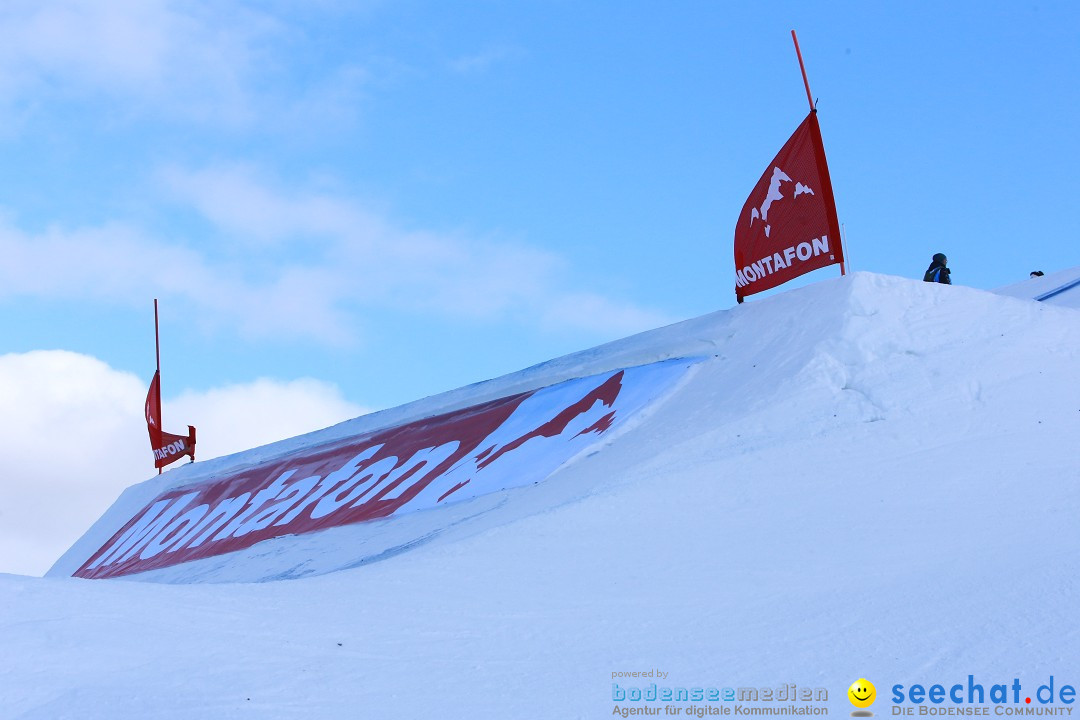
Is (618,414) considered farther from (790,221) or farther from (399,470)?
(399,470)

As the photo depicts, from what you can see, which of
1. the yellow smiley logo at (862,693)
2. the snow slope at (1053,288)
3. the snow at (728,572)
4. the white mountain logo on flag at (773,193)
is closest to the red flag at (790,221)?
the white mountain logo on flag at (773,193)

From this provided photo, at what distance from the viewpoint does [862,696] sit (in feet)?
12.0

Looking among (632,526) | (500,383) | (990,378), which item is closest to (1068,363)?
(990,378)

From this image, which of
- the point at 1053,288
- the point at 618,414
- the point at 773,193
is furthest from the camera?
the point at 1053,288

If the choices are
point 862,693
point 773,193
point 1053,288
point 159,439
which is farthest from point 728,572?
point 159,439

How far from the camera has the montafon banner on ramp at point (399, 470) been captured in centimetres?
848

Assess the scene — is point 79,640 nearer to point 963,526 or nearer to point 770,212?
point 963,526

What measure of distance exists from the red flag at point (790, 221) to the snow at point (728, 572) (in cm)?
60

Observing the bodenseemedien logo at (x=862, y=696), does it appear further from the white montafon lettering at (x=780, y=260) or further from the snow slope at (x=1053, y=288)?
the snow slope at (x=1053, y=288)

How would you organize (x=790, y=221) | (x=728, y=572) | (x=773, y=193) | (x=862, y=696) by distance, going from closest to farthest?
1. (x=862, y=696)
2. (x=728, y=572)
3. (x=790, y=221)
4. (x=773, y=193)

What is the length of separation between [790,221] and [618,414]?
2147mm

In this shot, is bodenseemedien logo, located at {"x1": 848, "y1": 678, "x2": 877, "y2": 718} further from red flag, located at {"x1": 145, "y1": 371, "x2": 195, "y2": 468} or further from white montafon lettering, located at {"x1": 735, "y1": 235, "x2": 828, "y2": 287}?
red flag, located at {"x1": 145, "y1": 371, "x2": 195, "y2": 468}

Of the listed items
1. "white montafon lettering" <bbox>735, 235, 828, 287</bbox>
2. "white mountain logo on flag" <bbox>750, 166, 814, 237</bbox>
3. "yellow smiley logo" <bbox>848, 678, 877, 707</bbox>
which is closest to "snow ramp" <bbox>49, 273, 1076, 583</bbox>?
"white montafon lettering" <bbox>735, 235, 828, 287</bbox>

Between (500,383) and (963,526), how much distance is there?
6134mm
